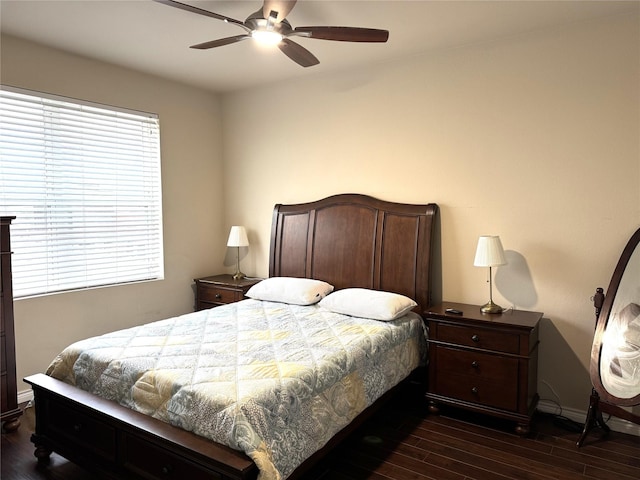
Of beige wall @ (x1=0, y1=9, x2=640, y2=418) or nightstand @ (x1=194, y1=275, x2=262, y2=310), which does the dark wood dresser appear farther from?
nightstand @ (x1=194, y1=275, x2=262, y2=310)

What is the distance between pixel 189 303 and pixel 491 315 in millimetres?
2874

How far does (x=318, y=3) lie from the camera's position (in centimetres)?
261

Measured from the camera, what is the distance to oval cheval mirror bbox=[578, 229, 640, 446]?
2402 millimetres

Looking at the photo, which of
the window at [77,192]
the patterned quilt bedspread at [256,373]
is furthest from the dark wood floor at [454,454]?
the window at [77,192]

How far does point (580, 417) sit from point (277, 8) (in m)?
3.13

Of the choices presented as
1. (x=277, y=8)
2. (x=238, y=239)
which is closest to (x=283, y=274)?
(x=238, y=239)

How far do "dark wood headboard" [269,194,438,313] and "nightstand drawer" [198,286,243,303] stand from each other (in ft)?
1.27

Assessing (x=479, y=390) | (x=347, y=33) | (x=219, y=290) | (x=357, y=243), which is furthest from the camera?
A: (x=219, y=290)

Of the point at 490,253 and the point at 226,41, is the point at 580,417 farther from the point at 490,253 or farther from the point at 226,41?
the point at 226,41

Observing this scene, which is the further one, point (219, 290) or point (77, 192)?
point (219, 290)

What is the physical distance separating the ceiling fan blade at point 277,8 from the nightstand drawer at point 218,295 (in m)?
2.47

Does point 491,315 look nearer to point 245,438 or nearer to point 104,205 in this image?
point 245,438

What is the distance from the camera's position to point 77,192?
3537 millimetres

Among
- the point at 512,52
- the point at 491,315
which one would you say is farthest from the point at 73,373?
the point at 512,52
